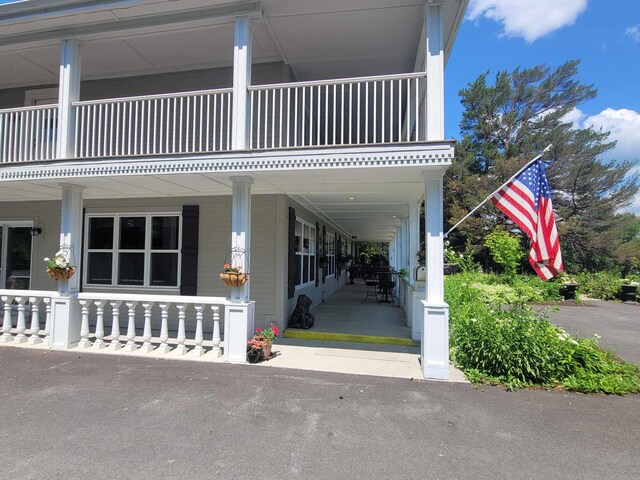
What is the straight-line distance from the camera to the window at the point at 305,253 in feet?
29.3

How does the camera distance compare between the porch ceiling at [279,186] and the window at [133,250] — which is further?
the window at [133,250]

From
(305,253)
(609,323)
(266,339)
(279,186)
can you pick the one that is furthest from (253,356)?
(609,323)

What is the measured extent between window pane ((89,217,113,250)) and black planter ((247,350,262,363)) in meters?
4.90

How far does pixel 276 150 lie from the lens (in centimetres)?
532

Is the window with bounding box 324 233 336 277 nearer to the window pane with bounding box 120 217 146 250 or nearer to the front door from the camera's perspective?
the window pane with bounding box 120 217 146 250

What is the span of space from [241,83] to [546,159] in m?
29.5

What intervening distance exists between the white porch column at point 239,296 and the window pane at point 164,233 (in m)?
2.96

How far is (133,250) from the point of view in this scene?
27.0 feet

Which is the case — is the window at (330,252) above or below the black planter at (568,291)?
above

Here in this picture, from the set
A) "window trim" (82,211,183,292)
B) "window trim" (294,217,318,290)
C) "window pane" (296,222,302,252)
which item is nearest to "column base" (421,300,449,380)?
"window trim" (294,217,318,290)

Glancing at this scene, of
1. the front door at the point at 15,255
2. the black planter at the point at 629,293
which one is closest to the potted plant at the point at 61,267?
the front door at the point at 15,255

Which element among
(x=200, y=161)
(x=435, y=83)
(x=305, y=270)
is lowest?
(x=305, y=270)

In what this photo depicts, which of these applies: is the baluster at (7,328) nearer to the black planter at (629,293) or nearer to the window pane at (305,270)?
the window pane at (305,270)

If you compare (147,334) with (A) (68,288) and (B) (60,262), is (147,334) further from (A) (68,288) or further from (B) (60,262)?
(B) (60,262)
